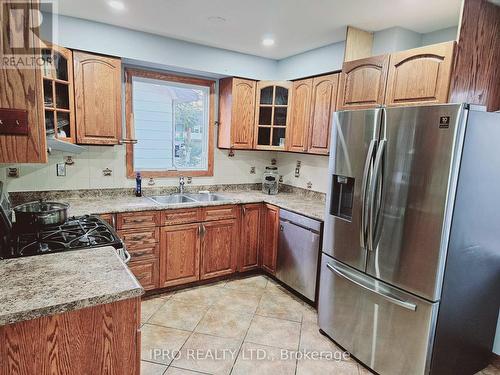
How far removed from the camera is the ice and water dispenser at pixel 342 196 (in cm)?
237

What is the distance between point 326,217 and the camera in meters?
2.51

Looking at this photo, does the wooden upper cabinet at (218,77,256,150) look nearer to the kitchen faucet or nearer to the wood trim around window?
the wood trim around window

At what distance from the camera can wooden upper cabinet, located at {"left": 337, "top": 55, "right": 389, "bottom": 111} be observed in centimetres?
234

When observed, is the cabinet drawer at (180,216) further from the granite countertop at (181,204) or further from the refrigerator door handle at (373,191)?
the refrigerator door handle at (373,191)

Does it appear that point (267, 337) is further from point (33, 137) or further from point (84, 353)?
point (33, 137)

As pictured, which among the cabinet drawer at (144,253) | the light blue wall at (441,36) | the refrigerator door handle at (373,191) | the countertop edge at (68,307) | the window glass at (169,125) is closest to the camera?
the countertop edge at (68,307)

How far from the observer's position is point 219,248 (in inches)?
132

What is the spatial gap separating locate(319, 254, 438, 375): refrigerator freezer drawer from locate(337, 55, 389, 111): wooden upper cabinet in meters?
1.27

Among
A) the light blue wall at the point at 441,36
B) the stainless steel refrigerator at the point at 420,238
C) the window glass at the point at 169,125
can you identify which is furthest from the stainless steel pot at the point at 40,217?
the light blue wall at the point at 441,36

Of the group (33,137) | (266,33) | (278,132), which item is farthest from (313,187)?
(33,137)

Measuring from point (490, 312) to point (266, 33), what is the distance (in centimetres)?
281

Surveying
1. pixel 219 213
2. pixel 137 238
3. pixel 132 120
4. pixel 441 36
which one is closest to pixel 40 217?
pixel 137 238

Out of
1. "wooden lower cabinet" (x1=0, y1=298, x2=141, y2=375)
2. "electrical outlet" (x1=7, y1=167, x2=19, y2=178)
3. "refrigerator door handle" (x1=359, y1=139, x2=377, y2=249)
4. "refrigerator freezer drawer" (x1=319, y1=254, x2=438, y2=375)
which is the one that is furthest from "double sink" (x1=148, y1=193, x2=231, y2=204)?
"wooden lower cabinet" (x1=0, y1=298, x2=141, y2=375)

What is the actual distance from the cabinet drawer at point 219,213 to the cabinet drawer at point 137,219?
1.64 ft
